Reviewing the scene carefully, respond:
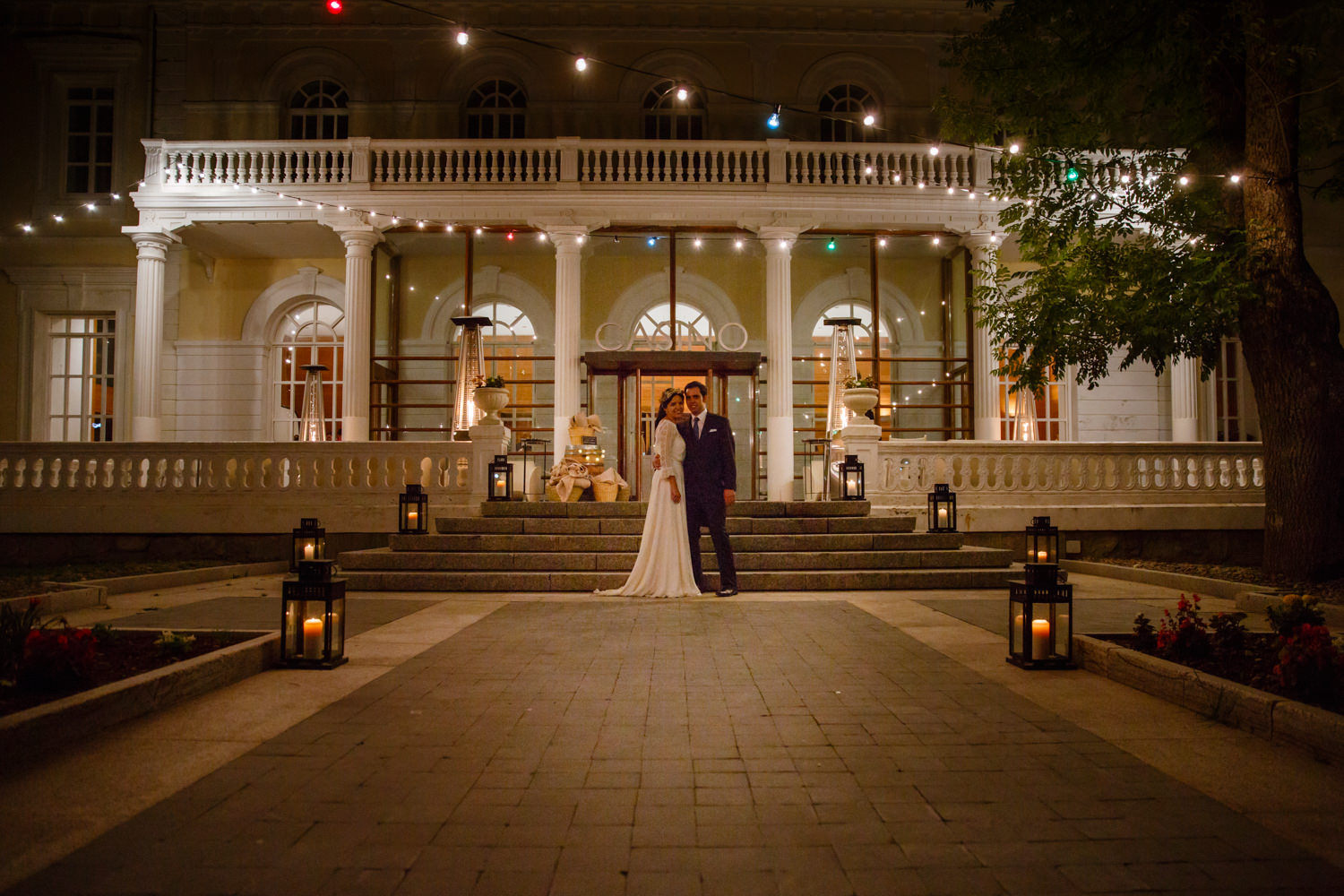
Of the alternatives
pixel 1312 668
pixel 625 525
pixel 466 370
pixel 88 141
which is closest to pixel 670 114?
pixel 466 370

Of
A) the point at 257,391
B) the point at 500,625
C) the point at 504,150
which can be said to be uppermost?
the point at 504,150

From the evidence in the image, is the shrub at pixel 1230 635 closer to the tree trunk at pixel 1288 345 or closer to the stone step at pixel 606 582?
the stone step at pixel 606 582

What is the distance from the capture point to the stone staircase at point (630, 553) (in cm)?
986

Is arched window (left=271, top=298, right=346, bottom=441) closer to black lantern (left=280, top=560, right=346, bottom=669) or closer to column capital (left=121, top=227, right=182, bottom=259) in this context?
column capital (left=121, top=227, right=182, bottom=259)

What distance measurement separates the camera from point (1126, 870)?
99.8 inches

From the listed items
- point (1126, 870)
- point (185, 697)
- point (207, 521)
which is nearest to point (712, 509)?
point (185, 697)

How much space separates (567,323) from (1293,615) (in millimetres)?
13422

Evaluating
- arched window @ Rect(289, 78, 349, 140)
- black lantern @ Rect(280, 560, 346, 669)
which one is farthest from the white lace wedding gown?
arched window @ Rect(289, 78, 349, 140)

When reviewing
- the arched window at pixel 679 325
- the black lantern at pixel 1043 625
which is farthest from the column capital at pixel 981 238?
the black lantern at pixel 1043 625

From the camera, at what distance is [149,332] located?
16719mm

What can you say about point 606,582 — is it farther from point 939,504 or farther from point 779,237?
point 779,237

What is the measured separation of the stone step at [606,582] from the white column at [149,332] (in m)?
9.75

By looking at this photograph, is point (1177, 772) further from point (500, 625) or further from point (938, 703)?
point (500, 625)

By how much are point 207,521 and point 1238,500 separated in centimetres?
1664
